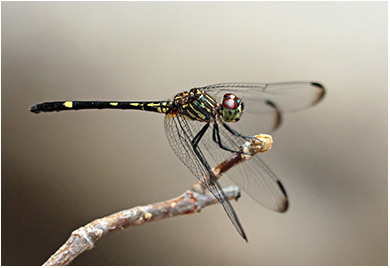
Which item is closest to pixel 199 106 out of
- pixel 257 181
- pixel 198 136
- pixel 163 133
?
pixel 198 136

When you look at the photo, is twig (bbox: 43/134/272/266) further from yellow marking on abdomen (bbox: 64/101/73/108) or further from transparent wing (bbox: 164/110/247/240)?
yellow marking on abdomen (bbox: 64/101/73/108)

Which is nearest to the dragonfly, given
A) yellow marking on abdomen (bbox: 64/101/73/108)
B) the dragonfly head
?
the dragonfly head

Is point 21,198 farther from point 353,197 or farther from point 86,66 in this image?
point 353,197

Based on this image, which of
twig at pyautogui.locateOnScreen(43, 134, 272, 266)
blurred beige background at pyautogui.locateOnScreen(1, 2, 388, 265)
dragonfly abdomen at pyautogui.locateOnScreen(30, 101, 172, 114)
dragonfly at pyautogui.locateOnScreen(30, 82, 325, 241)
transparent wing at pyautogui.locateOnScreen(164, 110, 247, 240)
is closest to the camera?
twig at pyautogui.locateOnScreen(43, 134, 272, 266)

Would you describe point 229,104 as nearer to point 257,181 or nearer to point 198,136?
point 198,136

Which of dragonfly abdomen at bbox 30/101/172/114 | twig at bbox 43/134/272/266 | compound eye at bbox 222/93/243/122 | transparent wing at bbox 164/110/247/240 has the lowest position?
twig at bbox 43/134/272/266

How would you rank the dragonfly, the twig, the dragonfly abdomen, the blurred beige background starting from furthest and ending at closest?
1. the blurred beige background
2. the dragonfly abdomen
3. the dragonfly
4. the twig

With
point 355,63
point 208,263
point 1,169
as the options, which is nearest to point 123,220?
point 208,263

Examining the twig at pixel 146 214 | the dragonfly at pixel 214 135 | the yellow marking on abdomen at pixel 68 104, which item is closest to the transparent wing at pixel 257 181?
the dragonfly at pixel 214 135
